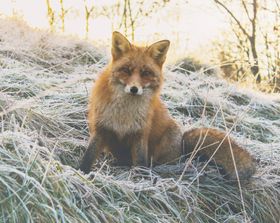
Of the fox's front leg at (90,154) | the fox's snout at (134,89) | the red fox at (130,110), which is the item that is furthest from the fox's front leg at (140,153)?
the fox's snout at (134,89)

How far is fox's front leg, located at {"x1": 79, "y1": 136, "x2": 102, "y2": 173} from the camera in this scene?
3682 millimetres

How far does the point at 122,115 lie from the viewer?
377cm

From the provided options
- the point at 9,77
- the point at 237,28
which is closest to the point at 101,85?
the point at 9,77

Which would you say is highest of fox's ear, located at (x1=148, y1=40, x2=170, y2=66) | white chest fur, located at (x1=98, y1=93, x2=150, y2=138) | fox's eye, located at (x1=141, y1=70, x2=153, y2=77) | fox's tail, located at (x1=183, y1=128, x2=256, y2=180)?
fox's ear, located at (x1=148, y1=40, x2=170, y2=66)

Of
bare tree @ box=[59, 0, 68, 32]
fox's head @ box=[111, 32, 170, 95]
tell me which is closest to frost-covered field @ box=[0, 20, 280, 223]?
fox's head @ box=[111, 32, 170, 95]

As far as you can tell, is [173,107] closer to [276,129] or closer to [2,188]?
[276,129]

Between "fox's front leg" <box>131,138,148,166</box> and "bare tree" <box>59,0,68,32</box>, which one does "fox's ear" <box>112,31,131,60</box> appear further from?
"bare tree" <box>59,0,68,32</box>

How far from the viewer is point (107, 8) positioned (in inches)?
372

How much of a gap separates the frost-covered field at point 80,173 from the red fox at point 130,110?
0.40ft

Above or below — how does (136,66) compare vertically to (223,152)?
above

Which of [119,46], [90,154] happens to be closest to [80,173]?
[90,154]

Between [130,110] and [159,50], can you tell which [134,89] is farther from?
[159,50]

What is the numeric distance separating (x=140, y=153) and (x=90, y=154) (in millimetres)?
343

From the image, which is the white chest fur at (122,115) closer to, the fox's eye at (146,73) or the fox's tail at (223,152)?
the fox's eye at (146,73)
